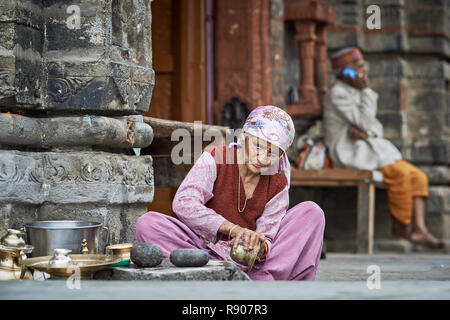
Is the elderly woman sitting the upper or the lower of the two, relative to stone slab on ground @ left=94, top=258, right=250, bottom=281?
upper

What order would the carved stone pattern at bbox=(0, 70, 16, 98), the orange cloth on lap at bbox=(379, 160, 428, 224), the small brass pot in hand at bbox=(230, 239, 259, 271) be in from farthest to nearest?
the orange cloth on lap at bbox=(379, 160, 428, 224), the carved stone pattern at bbox=(0, 70, 16, 98), the small brass pot in hand at bbox=(230, 239, 259, 271)

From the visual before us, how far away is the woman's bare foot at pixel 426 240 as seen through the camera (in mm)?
8867

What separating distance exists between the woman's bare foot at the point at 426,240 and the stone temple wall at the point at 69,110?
5232 millimetres

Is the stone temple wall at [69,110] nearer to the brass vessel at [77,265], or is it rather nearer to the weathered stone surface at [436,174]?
the brass vessel at [77,265]

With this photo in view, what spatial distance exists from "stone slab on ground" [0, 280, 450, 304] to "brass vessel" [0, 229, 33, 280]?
1.87 ft

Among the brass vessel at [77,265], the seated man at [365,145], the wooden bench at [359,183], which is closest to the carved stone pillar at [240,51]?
the wooden bench at [359,183]

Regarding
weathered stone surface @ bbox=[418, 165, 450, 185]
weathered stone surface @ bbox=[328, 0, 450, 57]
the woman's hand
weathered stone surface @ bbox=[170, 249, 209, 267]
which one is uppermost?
weathered stone surface @ bbox=[328, 0, 450, 57]

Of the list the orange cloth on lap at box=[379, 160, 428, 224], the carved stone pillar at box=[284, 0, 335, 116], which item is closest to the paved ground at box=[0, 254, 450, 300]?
the orange cloth on lap at box=[379, 160, 428, 224]

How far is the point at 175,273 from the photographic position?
325cm

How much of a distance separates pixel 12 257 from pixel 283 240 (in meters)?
1.15

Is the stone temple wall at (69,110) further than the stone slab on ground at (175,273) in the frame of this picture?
Yes

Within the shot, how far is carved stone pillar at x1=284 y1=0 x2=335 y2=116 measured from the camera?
28.9 feet

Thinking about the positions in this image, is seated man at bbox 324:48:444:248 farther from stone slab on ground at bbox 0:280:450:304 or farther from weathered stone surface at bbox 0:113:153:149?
stone slab on ground at bbox 0:280:450:304

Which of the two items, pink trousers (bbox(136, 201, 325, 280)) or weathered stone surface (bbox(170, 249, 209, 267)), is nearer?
weathered stone surface (bbox(170, 249, 209, 267))
